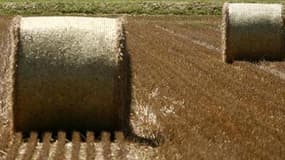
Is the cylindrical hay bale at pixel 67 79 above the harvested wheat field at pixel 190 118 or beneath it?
above

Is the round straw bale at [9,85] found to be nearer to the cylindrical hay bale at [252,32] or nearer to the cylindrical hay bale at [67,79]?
the cylindrical hay bale at [67,79]

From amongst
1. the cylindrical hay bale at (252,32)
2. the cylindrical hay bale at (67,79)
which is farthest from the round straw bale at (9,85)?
the cylindrical hay bale at (252,32)

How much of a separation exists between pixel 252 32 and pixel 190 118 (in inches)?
304

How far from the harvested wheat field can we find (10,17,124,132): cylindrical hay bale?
0.26m

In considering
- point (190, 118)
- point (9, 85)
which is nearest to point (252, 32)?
point (190, 118)

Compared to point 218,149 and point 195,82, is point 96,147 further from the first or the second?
point 195,82

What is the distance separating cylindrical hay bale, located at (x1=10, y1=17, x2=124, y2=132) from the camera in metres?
9.78

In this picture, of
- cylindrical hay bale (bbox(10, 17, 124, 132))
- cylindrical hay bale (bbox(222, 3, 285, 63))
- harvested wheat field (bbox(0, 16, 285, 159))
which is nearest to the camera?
harvested wheat field (bbox(0, 16, 285, 159))

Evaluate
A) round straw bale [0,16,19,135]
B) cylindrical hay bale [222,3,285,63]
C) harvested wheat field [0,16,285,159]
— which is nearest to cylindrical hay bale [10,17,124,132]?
round straw bale [0,16,19,135]

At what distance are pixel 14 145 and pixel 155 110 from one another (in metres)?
3.07

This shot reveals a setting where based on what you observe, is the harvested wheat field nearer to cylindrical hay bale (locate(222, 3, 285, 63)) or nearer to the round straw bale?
the round straw bale

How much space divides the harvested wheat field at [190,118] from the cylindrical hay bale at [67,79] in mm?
259

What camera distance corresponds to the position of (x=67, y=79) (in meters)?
9.77

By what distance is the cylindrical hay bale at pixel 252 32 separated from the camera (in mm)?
17953
